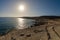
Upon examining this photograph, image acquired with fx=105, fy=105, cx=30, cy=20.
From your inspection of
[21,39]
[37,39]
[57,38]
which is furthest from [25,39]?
[57,38]

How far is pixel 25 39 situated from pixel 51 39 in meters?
3.06

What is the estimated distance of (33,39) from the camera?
12227 mm

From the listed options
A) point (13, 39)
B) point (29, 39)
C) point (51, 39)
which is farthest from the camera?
point (13, 39)

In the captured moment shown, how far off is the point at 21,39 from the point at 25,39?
0.50m

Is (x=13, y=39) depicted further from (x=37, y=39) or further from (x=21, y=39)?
(x=37, y=39)

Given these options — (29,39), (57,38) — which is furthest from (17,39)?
(57,38)

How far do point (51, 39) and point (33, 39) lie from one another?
2.06 m

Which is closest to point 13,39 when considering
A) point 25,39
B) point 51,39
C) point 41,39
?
point 25,39

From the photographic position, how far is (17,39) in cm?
1278

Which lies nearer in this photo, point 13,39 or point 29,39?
point 29,39

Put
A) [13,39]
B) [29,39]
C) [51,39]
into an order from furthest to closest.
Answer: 1. [13,39]
2. [29,39]
3. [51,39]

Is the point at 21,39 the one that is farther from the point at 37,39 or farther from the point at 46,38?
the point at 46,38

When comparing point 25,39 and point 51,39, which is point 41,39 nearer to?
point 51,39

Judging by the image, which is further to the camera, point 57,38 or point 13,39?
point 13,39
